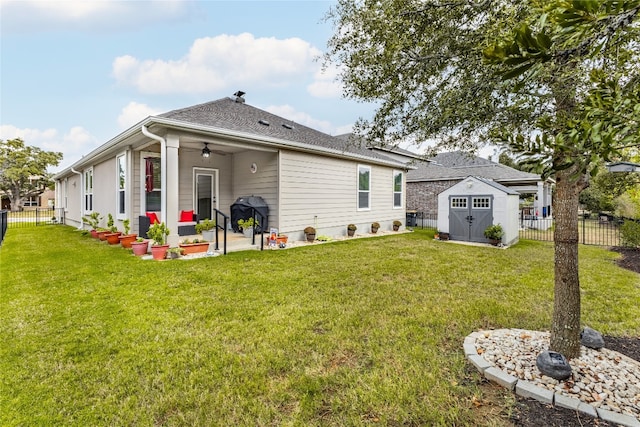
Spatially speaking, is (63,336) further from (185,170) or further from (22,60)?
(22,60)

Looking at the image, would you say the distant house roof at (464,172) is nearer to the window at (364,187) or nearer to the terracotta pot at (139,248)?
the window at (364,187)

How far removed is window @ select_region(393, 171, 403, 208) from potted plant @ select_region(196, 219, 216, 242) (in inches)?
348

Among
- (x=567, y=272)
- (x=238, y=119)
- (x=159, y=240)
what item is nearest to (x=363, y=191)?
(x=238, y=119)

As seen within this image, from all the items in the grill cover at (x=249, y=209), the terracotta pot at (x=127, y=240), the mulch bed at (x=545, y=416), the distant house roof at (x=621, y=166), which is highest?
the distant house roof at (x=621, y=166)

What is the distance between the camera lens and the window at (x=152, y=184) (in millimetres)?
8587

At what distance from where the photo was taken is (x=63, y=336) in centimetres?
311

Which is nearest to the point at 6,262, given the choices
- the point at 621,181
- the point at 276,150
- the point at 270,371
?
the point at 276,150

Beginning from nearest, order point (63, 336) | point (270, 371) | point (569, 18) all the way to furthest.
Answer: point (569, 18), point (270, 371), point (63, 336)

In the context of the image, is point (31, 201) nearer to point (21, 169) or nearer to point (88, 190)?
point (21, 169)

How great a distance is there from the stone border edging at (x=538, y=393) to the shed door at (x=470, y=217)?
841 centimetres

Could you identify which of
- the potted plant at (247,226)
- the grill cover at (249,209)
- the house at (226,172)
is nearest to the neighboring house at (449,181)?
the house at (226,172)

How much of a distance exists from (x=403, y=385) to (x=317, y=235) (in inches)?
312

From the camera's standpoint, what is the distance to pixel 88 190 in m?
12.8

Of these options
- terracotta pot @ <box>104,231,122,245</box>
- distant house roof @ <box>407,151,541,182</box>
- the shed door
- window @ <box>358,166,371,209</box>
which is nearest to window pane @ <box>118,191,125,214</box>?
terracotta pot @ <box>104,231,122,245</box>
